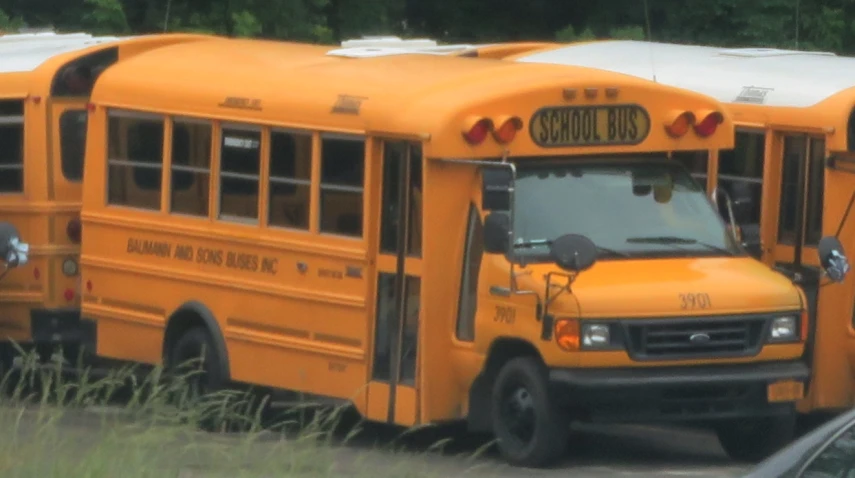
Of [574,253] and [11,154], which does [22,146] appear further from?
[574,253]

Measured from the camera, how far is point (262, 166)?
13938mm

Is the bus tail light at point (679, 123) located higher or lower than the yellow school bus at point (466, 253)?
higher

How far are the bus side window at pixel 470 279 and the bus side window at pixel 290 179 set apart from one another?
1.32 meters

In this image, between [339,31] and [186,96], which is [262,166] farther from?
[339,31]

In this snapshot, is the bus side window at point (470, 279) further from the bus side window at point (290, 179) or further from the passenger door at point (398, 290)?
the bus side window at point (290, 179)

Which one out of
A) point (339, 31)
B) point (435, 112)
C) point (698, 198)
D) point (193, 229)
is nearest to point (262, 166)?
point (193, 229)

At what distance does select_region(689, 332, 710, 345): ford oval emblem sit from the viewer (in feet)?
39.8

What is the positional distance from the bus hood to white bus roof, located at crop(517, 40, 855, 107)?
1532 mm

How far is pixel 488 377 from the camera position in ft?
41.3

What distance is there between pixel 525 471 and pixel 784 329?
1652mm

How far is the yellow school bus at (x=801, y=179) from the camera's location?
43.5ft

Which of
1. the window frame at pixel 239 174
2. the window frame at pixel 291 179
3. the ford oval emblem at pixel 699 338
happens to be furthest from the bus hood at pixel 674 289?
the window frame at pixel 239 174

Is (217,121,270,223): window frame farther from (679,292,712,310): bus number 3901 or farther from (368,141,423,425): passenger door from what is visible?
(679,292,712,310): bus number 3901

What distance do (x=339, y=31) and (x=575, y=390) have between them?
15.1 m
